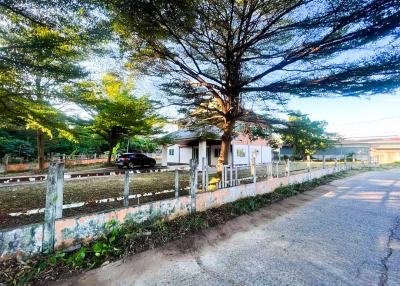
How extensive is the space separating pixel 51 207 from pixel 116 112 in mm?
13880

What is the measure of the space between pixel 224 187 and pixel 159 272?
3.46 metres

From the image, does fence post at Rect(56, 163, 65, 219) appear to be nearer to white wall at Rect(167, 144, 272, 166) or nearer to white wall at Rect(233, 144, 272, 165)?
white wall at Rect(167, 144, 272, 166)

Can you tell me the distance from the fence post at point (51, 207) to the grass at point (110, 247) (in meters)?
0.17

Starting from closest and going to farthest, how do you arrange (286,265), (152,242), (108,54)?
(286,265), (152,242), (108,54)

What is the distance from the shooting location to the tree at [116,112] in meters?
12.1

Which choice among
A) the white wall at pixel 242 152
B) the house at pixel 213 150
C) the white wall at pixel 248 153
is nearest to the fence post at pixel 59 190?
the house at pixel 213 150

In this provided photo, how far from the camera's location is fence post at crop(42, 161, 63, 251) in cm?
302

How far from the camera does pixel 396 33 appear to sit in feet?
14.5

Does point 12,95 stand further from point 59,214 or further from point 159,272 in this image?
point 159,272

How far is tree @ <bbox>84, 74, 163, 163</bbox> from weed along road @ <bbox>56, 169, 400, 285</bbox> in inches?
327

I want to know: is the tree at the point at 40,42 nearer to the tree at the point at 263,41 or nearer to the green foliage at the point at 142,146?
the tree at the point at 263,41

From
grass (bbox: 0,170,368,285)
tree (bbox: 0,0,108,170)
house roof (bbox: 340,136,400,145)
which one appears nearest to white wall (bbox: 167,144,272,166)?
tree (bbox: 0,0,108,170)

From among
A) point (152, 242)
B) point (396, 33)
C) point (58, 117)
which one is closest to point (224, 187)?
point (152, 242)

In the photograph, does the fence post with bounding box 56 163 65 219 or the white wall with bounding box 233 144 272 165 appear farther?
the white wall with bounding box 233 144 272 165
